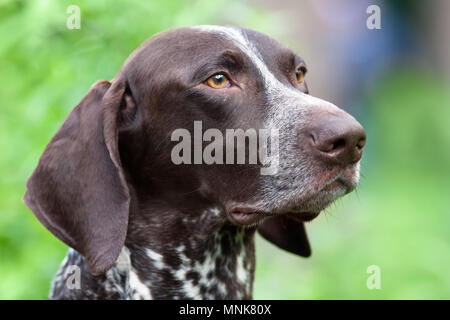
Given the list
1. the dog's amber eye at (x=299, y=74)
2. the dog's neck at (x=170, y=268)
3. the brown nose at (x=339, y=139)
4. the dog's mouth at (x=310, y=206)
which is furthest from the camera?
the dog's amber eye at (x=299, y=74)

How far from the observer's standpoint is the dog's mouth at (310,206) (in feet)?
9.37

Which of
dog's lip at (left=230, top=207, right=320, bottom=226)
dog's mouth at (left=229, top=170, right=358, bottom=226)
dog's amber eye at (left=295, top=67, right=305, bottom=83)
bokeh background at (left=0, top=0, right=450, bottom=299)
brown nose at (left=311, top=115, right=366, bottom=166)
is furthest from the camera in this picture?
bokeh background at (left=0, top=0, right=450, bottom=299)

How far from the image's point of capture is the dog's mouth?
2855mm

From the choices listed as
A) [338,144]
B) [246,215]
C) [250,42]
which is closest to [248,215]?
[246,215]

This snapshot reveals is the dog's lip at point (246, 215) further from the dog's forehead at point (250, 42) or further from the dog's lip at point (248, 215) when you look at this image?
the dog's forehead at point (250, 42)

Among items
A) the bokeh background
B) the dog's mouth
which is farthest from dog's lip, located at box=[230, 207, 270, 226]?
the bokeh background

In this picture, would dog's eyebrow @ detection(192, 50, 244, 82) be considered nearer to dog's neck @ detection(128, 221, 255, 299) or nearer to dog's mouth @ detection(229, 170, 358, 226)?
dog's mouth @ detection(229, 170, 358, 226)

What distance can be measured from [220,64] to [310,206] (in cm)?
69

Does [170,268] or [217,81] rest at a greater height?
[217,81]

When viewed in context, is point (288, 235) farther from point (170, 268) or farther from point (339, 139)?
point (339, 139)

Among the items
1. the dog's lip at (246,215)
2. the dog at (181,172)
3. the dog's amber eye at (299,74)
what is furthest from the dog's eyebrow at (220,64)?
the dog's lip at (246,215)

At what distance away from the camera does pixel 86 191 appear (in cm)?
299

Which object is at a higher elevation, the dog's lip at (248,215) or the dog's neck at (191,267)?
the dog's lip at (248,215)

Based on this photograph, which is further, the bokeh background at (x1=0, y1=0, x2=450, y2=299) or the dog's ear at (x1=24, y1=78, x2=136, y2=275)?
the bokeh background at (x1=0, y1=0, x2=450, y2=299)
